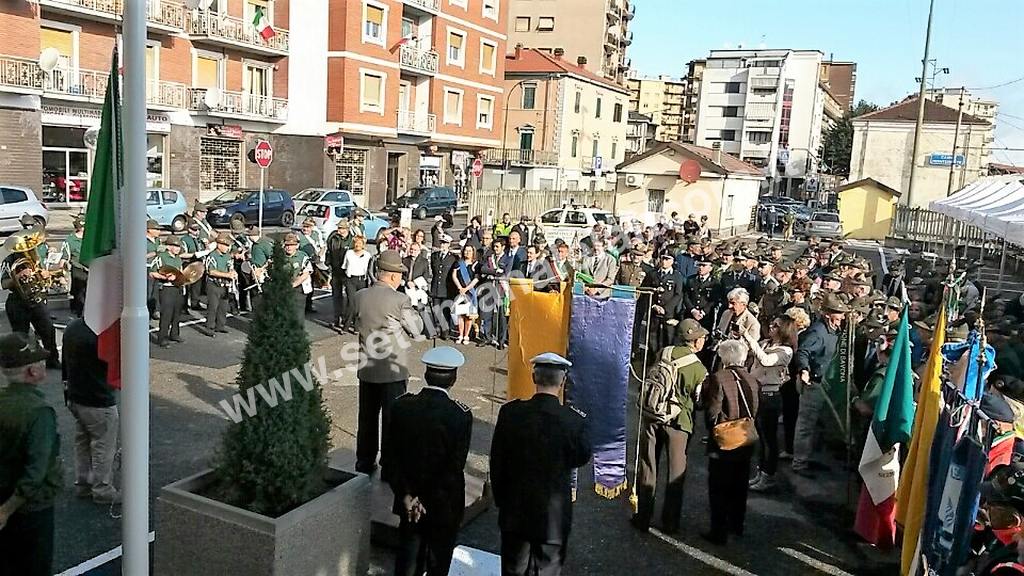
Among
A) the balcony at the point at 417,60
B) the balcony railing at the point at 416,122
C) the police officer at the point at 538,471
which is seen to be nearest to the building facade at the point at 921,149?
the balcony railing at the point at 416,122

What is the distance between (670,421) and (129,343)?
4.07 m

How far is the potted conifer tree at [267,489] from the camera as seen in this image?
430 cm

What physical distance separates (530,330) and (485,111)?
44.8 meters

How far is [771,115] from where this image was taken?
82.0 m

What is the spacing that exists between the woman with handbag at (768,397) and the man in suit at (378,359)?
3.16 m

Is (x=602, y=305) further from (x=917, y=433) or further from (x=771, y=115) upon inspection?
(x=771, y=115)

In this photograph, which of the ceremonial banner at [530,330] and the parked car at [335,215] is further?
the parked car at [335,215]

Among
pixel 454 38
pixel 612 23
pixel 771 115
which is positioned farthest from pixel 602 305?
pixel 771 115

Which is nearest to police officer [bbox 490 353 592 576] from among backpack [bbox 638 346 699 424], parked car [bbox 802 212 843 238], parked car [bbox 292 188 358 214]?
backpack [bbox 638 346 699 424]

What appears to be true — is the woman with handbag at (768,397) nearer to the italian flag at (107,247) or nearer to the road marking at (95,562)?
the road marking at (95,562)

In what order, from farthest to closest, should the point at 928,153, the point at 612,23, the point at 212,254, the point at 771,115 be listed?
1. the point at 771,115
2. the point at 612,23
3. the point at 928,153
4. the point at 212,254

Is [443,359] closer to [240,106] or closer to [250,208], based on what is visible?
[250,208]

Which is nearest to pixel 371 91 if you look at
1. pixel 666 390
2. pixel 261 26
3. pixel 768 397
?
pixel 261 26

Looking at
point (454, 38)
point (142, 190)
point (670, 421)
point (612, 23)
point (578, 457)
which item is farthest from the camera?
point (612, 23)
